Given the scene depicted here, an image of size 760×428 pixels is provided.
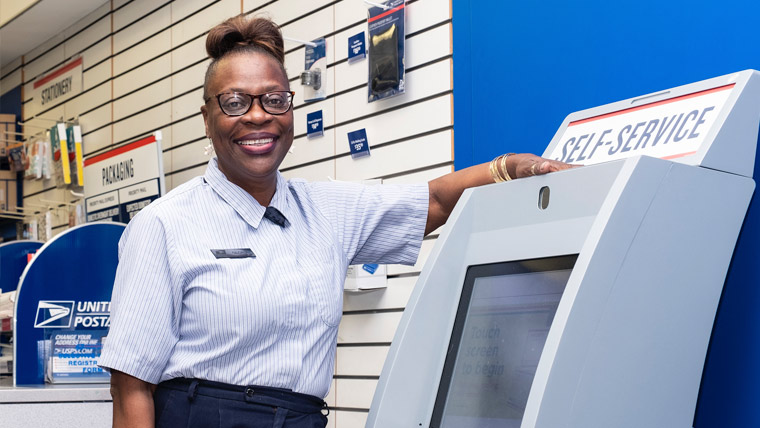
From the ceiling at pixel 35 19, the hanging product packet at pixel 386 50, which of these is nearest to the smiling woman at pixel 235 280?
the hanging product packet at pixel 386 50

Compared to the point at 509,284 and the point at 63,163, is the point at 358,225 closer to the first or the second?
the point at 509,284

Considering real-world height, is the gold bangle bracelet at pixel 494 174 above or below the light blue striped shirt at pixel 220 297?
above

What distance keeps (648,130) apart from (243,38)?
3.03 ft

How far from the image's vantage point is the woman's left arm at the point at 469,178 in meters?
1.80

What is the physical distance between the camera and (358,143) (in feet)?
11.8

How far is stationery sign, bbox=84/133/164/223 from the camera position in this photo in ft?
15.0

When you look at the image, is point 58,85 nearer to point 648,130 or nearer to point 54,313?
point 54,313

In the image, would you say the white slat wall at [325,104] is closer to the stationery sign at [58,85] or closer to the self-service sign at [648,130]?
the stationery sign at [58,85]

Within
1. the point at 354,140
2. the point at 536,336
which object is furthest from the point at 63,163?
the point at 536,336

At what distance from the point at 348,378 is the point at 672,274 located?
7.16 feet

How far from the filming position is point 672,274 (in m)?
1.63

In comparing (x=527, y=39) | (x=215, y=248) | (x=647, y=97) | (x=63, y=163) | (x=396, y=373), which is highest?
(x=63, y=163)

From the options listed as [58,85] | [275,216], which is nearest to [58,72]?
[58,85]

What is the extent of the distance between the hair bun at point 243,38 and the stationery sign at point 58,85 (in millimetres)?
4555
